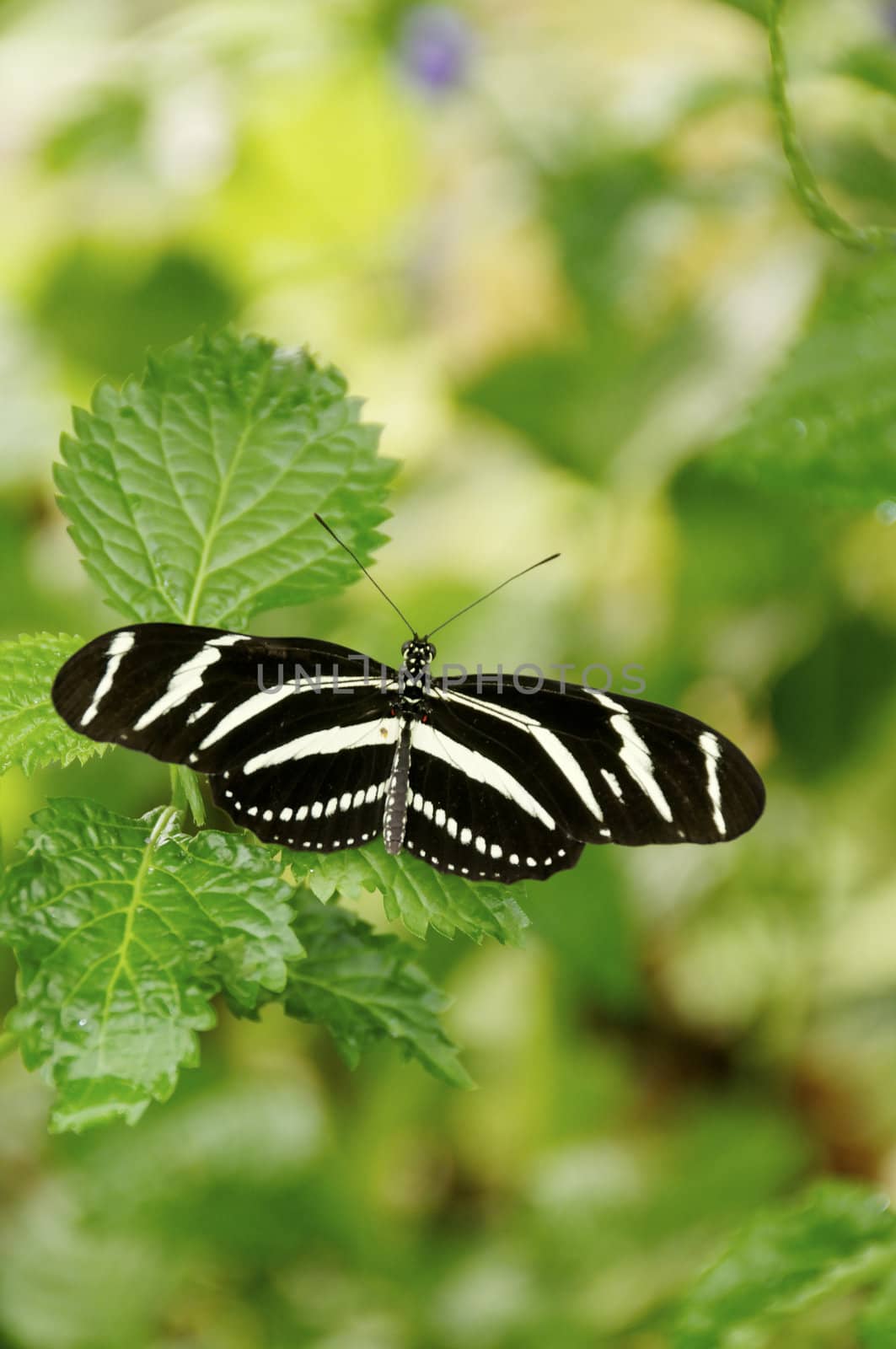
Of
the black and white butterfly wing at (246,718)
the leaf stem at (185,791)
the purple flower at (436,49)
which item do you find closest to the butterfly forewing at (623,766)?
the black and white butterfly wing at (246,718)

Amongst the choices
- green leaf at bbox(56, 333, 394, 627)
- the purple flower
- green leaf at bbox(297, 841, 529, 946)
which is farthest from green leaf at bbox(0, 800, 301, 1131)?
the purple flower

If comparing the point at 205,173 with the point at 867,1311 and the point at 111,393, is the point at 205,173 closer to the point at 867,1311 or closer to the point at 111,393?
the point at 111,393

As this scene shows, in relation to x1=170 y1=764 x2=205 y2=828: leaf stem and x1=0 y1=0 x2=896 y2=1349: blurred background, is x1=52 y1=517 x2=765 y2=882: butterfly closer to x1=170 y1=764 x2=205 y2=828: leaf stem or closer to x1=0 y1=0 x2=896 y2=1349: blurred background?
x1=170 y1=764 x2=205 y2=828: leaf stem

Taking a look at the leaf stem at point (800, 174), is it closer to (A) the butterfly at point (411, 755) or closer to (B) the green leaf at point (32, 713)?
(A) the butterfly at point (411, 755)

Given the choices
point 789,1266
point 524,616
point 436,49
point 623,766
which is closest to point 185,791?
point 623,766

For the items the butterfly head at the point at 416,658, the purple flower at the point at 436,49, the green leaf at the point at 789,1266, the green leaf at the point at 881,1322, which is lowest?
the green leaf at the point at 881,1322

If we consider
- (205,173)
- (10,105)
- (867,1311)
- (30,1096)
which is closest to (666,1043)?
(30,1096)
